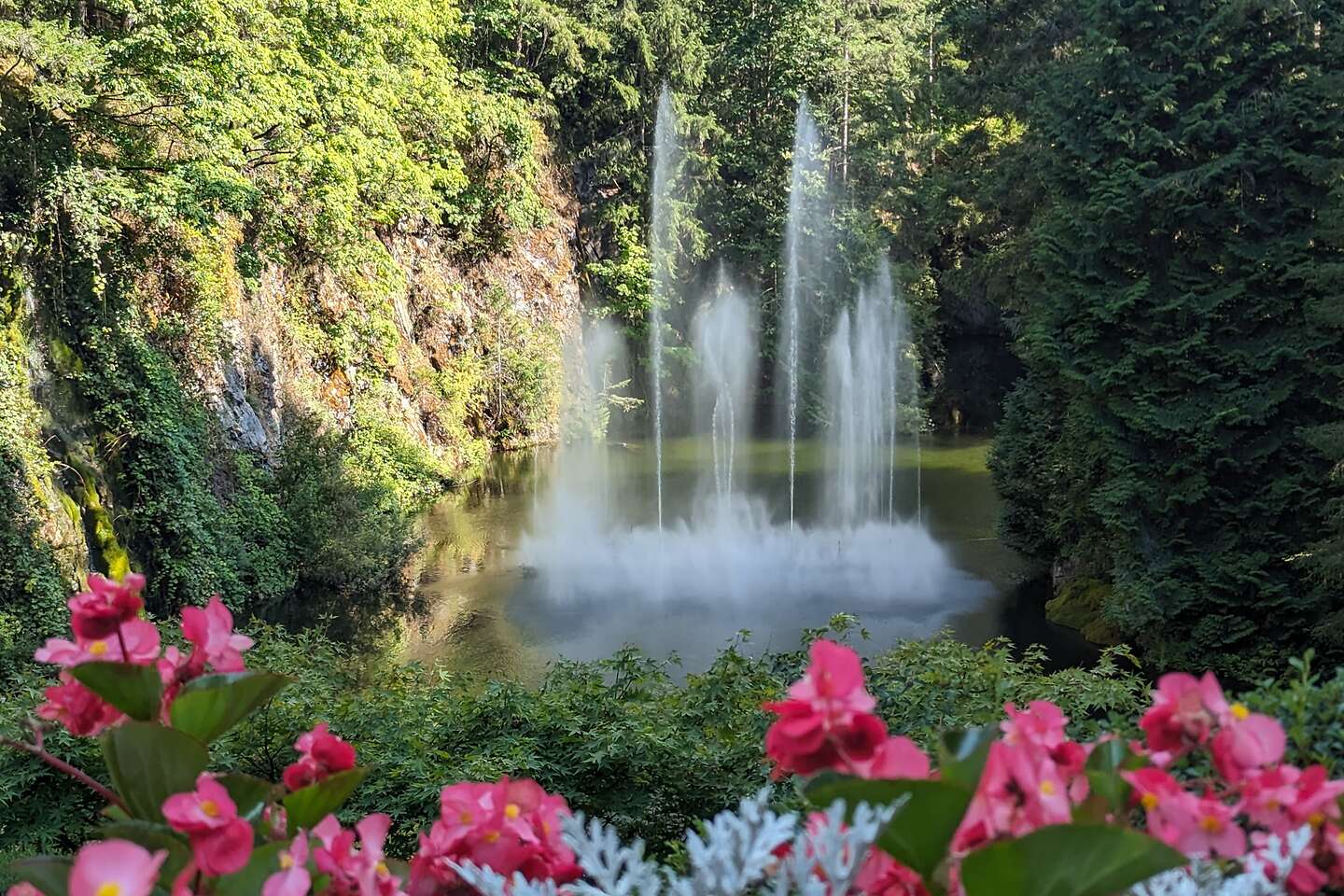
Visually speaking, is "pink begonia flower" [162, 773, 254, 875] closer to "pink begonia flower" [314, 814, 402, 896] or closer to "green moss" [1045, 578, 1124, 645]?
"pink begonia flower" [314, 814, 402, 896]

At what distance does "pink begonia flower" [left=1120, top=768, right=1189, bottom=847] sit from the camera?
1.03 meters

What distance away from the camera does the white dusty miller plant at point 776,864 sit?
0.95m

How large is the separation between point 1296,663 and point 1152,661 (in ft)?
28.6

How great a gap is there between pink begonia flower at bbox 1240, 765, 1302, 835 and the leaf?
353mm

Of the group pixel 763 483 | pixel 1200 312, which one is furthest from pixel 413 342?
pixel 1200 312

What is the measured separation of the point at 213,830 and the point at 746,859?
1.79 feet

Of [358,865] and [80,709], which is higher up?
[80,709]

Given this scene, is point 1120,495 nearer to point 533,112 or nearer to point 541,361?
point 541,361

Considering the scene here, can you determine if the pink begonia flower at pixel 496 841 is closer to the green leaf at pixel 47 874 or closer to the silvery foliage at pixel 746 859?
the silvery foliage at pixel 746 859

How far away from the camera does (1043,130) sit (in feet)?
36.2

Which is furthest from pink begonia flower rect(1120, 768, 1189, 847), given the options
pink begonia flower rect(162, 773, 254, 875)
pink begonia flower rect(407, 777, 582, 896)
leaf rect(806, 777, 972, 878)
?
pink begonia flower rect(162, 773, 254, 875)

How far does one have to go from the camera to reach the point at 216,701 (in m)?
1.25

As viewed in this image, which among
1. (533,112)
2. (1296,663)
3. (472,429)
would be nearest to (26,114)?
(1296,663)

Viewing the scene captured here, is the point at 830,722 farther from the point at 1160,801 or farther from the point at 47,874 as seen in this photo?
the point at 47,874
